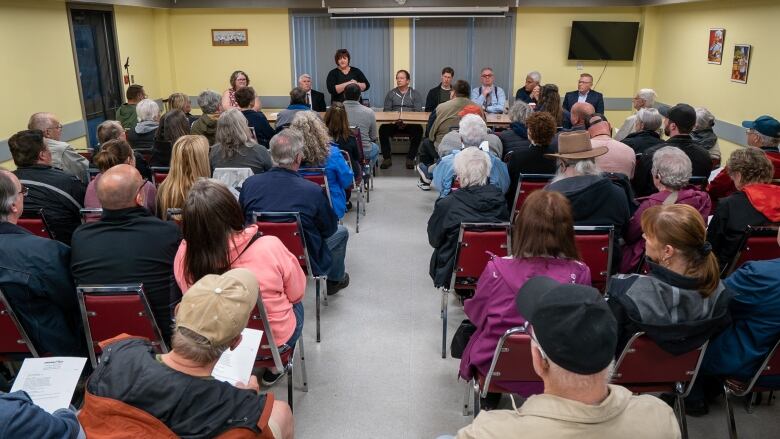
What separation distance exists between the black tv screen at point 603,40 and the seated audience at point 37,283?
8.13 m

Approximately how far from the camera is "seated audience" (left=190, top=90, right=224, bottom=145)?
541 cm

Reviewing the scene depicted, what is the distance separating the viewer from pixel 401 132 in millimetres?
8109

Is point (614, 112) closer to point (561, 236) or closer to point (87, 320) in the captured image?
point (561, 236)

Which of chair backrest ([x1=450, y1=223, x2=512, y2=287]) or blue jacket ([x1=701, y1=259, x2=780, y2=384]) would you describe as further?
chair backrest ([x1=450, y1=223, x2=512, y2=287])

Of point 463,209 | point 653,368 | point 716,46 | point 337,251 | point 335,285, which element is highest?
point 716,46

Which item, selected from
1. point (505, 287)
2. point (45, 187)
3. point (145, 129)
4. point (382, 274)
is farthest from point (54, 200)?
Result: point (505, 287)

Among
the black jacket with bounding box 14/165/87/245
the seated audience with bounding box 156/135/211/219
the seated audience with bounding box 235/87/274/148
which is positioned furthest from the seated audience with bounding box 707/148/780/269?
the seated audience with bounding box 235/87/274/148

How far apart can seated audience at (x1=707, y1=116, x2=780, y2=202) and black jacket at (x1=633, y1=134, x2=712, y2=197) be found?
0.25 metres

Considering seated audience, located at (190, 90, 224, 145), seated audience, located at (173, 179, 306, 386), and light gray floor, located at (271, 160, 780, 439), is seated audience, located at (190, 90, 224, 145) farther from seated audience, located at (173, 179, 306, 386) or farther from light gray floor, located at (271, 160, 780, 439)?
seated audience, located at (173, 179, 306, 386)

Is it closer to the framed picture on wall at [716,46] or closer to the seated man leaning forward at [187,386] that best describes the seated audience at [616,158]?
the seated man leaning forward at [187,386]

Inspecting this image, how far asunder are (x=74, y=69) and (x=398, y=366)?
6.03 m

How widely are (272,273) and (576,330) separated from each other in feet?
4.93

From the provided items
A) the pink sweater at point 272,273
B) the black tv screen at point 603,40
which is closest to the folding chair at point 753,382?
the pink sweater at point 272,273

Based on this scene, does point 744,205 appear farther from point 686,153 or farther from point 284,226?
point 284,226
